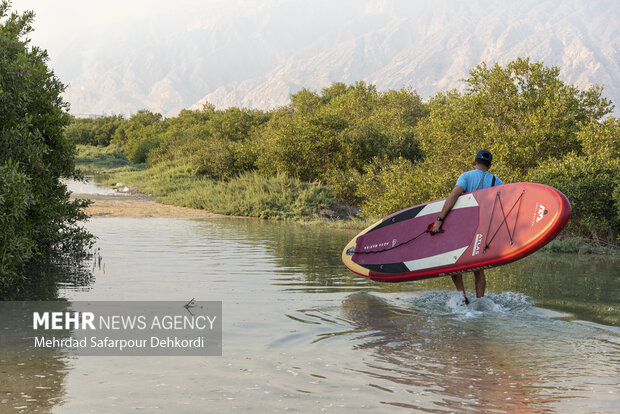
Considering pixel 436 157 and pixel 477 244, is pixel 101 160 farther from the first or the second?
pixel 477 244

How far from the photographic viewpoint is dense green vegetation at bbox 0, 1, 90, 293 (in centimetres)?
848

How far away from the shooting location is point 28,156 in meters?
9.70

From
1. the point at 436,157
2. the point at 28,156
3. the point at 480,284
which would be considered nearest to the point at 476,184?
the point at 480,284

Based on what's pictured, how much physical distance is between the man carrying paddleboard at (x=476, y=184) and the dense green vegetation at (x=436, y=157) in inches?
254

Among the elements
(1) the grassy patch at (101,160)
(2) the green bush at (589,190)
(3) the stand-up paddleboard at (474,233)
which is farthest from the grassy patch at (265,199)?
(1) the grassy patch at (101,160)

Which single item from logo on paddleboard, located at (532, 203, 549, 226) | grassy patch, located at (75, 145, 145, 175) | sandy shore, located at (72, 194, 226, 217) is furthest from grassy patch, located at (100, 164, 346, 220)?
grassy patch, located at (75, 145, 145, 175)

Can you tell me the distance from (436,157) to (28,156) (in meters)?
14.8

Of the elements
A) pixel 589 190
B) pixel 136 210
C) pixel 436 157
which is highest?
pixel 436 157

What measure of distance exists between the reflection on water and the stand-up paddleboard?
48 cm

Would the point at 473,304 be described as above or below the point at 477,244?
below

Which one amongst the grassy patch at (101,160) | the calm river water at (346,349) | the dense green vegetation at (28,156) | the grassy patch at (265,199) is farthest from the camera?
the grassy patch at (101,160)

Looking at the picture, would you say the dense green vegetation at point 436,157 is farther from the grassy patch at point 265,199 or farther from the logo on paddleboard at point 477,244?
the logo on paddleboard at point 477,244

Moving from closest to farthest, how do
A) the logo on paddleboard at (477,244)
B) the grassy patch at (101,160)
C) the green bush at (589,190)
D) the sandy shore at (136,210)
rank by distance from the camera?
the logo on paddleboard at (477,244)
the green bush at (589,190)
the sandy shore at (136,210)
the grassy patch at (101,160)

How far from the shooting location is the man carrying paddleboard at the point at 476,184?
29.2 ft
